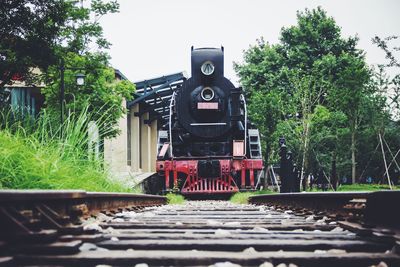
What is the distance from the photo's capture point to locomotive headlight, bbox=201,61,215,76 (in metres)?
12.5

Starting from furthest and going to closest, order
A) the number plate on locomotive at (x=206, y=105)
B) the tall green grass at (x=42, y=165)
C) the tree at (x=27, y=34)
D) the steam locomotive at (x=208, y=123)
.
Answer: the number plate on locomotive at (x=206, y=105)
the steam locomotive at (x=208, y=123)
the tree at (x=27, y=34)
the tall green grass at (x=42, y=165)

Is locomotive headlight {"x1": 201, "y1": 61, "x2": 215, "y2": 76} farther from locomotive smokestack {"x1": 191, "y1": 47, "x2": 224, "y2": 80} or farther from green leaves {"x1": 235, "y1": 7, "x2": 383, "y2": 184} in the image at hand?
green leaves {"x1": 235, "y1": 7, "x2": 383, "y2": 184}

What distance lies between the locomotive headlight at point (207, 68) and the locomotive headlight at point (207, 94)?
0.41m

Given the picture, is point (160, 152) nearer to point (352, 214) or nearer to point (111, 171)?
point (111, 171)

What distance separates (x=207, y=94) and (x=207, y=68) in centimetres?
A: 70

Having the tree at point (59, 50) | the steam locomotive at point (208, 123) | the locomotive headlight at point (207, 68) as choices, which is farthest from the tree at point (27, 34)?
the locomotive headlight at point (207, 68)

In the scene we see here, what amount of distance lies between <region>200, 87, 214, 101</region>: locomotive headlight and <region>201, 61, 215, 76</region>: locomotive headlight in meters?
0.41

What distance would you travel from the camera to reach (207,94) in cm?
1254

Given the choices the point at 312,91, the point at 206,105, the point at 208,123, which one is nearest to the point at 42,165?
the point at 206,105

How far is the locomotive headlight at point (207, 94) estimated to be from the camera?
1244 cm

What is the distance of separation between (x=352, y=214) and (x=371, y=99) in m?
21.0

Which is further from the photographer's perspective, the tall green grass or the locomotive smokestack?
the locomotive smokestack

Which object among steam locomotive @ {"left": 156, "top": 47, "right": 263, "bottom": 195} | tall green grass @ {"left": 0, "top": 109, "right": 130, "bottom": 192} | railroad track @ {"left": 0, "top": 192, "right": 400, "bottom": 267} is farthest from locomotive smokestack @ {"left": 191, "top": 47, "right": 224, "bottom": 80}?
railroad track @ {"left": 0, "top": 192, "right": 400, "bottom": 267}

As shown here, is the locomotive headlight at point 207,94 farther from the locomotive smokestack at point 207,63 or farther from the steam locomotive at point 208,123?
the locomotive smokestack at point 207,63
